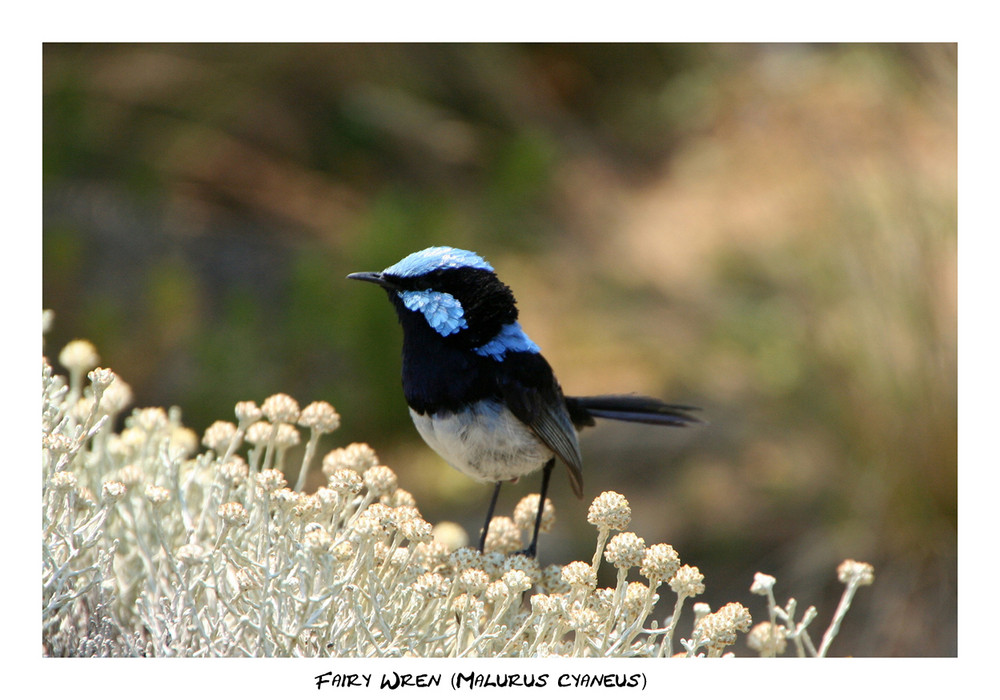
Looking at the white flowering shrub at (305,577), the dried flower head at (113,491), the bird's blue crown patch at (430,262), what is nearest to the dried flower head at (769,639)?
the white flowering shrub at (305,577)

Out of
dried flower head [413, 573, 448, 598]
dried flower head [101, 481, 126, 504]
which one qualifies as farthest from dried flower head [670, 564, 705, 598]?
dried flower head [101, 481, 126, 504]

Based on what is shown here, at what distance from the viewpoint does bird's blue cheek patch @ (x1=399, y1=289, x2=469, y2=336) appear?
118 centimetres

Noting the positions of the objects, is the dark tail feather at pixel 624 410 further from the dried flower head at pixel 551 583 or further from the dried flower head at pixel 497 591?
the dried flower head at pixel 497 591

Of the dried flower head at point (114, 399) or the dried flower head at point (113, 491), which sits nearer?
the dried flower head at point (113, 491)

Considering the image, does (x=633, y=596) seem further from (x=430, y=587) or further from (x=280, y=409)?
(x=280, y=409)

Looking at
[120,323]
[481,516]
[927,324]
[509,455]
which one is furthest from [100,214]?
[927,324]

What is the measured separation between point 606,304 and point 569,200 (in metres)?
0.44

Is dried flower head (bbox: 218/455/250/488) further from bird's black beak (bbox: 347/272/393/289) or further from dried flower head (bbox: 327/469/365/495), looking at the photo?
bird's black beak (bbox: 347/272/393/289)

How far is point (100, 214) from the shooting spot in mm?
2553

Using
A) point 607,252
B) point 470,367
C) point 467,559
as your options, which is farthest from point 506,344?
point 607,252

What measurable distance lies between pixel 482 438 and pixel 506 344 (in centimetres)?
14

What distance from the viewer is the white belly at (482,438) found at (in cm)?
120

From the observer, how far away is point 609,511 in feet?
3.20

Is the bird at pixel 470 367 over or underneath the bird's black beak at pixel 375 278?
underneath
